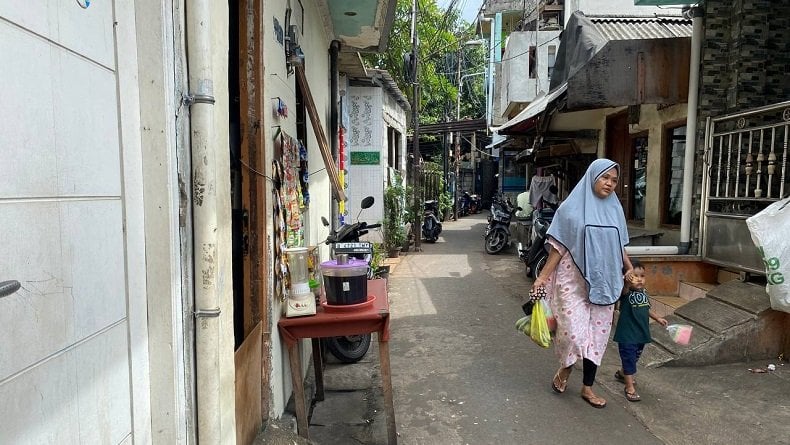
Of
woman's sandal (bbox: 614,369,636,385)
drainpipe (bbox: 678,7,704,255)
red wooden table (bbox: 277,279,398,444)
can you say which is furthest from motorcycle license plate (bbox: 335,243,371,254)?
drainpipe (bbox: 678,7,704,255)

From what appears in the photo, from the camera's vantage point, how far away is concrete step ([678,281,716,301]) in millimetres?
4938

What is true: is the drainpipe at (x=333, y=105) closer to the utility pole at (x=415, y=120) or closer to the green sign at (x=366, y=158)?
the green sign at (x=366, y=158)

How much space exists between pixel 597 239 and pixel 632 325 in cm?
68

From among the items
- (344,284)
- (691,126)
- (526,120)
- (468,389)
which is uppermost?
(526,120)

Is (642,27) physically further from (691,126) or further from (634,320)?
(634,320)

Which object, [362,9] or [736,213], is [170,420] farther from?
[736,213]

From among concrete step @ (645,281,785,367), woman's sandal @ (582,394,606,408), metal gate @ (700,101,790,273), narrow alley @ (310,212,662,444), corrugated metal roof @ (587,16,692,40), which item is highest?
corrugated metal roof @ (587,16,692,40)

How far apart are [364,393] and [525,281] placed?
187 inches

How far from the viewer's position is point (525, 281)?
7.96 metres

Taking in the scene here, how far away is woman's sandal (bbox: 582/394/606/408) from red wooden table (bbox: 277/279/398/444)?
59.1 inches

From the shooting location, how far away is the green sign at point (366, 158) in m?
9.63

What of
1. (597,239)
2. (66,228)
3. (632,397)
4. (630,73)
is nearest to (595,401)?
(632,397)

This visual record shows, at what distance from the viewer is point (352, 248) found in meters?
3.11

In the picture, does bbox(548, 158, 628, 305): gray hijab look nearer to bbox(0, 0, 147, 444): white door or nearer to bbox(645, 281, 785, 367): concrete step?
bbox(645, 281, 785, 367): concrete step
